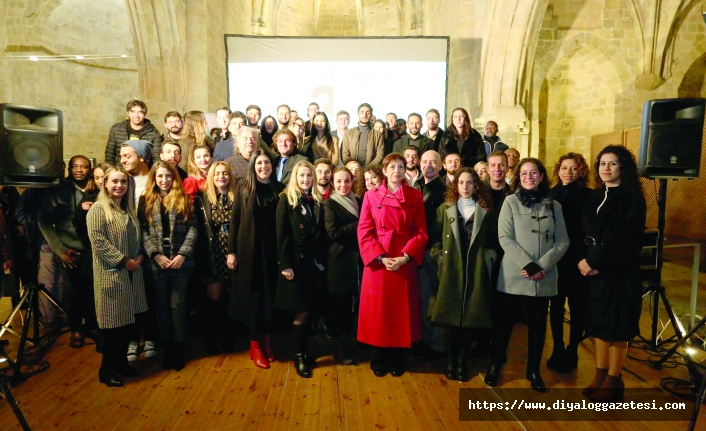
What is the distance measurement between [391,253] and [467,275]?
0.55 m

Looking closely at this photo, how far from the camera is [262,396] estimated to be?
2.69m

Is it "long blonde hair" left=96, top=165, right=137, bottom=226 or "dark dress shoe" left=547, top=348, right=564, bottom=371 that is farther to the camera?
"dark dress shoe" left=547, top=348, right=564, bottom=371

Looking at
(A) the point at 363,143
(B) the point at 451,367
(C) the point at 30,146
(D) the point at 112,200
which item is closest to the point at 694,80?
(A) the point at 363,143

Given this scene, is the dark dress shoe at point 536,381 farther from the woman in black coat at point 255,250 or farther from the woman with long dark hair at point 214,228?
the woman with long dark hair at point 214,228

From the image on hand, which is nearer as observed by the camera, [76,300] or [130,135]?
[76,300]

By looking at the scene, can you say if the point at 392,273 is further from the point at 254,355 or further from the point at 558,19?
the point at 558,19

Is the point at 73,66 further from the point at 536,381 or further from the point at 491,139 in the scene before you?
the point at 536,381

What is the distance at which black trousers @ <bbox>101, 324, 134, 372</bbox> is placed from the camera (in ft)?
9.10

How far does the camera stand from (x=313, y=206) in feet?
10.1

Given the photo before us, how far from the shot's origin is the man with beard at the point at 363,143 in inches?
186

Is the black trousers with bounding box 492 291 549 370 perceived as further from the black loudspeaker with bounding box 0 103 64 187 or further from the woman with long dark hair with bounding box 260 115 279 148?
the black loudspeaker with bounding box 0 103 64 187

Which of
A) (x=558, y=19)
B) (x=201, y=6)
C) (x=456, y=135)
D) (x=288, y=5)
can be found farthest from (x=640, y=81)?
(x=288, y=5)

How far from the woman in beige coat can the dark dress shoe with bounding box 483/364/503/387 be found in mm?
2467

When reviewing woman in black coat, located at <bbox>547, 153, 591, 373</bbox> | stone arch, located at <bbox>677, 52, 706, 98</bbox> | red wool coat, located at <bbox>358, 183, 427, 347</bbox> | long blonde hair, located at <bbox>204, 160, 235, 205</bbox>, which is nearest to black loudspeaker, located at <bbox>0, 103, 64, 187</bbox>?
long blonde hair, located at <bbox>204, 160, 235, 205</bbox>
